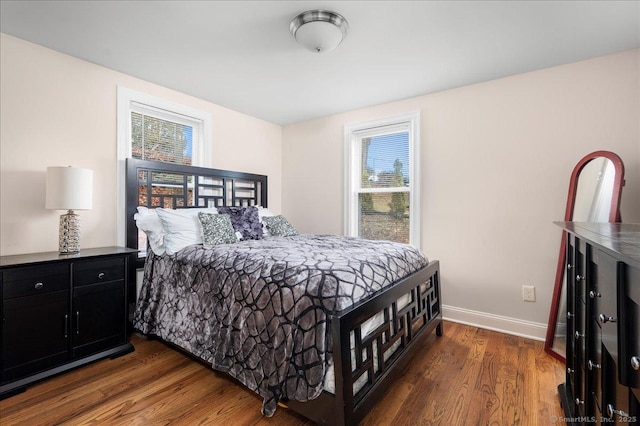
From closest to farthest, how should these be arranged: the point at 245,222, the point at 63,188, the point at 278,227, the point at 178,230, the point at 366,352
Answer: the point at 366,352 → the point at 63,188 → the point at 178,230 → the point at 245,222 → the point at 278,227

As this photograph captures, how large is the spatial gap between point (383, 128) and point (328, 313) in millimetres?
2644

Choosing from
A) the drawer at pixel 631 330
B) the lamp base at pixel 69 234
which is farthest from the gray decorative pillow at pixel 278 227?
the drawer at pixel 631 330

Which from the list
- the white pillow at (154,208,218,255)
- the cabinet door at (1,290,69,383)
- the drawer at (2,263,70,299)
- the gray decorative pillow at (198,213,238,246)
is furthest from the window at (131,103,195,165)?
the cabinet door at (1,290,69,383)

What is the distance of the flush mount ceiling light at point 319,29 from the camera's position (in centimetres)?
188

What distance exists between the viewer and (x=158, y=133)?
120 inches

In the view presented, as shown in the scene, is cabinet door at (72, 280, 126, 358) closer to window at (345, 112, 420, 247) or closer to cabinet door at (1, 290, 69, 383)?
cabinet door at (1, 290, 69, 383)

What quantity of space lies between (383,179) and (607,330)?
2800mm

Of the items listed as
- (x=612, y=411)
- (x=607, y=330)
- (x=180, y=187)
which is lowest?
(x=612, y=411)

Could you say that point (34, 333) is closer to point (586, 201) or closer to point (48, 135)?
point (48, 135)

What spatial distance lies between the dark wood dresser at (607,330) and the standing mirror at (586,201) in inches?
39.6

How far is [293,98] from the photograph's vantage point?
129 inches

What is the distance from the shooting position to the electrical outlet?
2.62m

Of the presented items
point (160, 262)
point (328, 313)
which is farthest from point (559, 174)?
point (160, 262)

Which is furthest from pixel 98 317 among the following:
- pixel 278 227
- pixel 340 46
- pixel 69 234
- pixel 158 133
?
pixel 340 46
